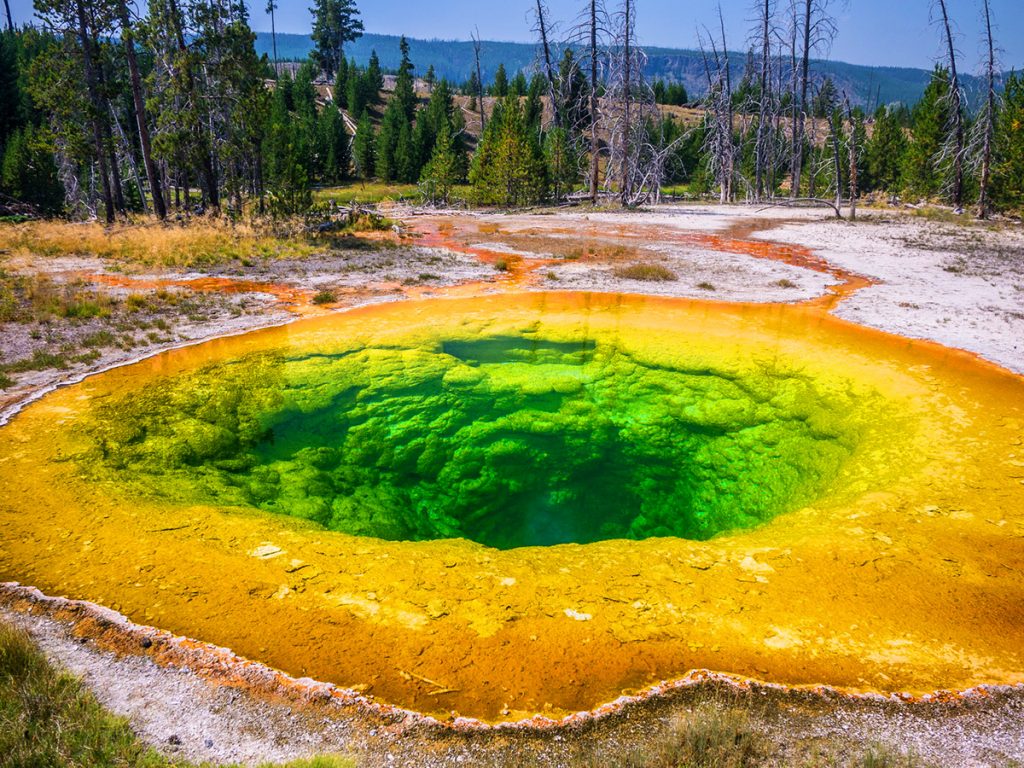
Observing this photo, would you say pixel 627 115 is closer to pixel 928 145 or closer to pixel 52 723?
pixel 928 145

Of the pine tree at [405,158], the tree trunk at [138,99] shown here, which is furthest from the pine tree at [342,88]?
the tree trunk at [138,99]

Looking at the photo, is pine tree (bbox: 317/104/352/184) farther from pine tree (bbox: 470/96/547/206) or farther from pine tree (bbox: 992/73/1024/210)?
pine tree (bbox: 992/73/1024/210)

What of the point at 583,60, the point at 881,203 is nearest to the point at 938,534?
the point at 583,60

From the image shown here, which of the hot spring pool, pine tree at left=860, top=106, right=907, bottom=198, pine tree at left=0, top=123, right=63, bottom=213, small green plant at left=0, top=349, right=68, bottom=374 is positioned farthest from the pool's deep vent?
pine tree at left=860, top=106, right=907, bottom=198

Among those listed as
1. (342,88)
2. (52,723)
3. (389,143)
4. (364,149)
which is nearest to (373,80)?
(342,88)

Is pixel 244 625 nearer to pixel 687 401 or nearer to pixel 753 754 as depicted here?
pixel 753 754

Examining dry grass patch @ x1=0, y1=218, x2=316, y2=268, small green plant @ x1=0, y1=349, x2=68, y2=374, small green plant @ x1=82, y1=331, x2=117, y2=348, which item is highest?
dry grass patch @ x1=0, y1=218, x2=316, y2=268
